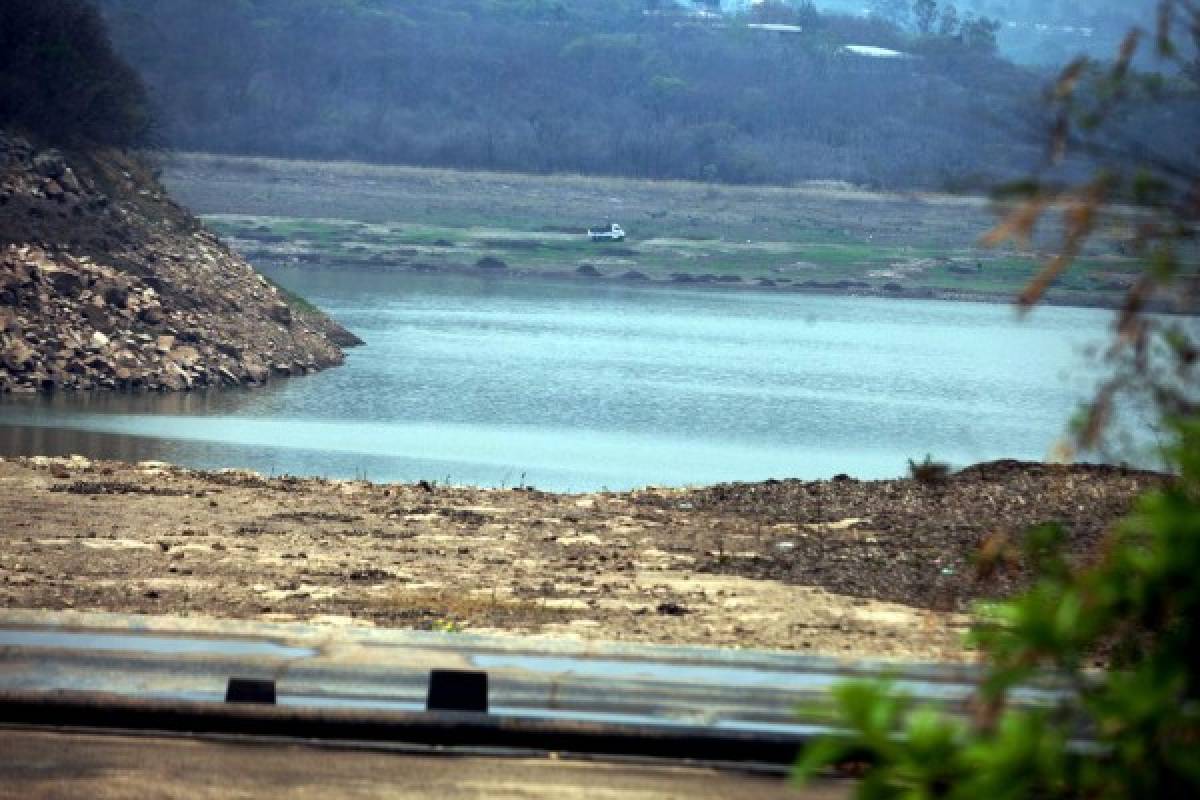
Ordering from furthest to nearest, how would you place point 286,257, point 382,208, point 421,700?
point 382,208
point 286,257
point 421,700

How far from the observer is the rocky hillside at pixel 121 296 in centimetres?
3666

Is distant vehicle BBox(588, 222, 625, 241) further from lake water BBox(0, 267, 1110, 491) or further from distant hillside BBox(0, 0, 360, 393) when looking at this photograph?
distant hillside BBox(0, 0, 360, 393)

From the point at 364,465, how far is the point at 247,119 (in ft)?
253

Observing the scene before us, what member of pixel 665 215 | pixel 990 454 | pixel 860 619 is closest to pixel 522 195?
pixel 665 215

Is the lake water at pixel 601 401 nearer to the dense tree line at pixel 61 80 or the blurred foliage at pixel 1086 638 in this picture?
the blurred foliage at pixel 1086 638

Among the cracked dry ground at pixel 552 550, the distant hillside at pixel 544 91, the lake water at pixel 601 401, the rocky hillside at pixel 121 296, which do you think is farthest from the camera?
the distant hillside at pixel 544 91

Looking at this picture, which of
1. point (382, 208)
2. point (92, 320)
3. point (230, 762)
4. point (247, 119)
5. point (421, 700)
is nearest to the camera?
point (230, 762)

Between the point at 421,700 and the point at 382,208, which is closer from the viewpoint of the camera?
the point at 421,700

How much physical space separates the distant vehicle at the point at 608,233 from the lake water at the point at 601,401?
1564 cm

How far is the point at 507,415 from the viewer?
35250mm

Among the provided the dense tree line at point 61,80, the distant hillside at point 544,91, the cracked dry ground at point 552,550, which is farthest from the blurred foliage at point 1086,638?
the distant hillside at point 544,91

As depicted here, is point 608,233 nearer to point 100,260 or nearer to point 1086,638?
point 100,260

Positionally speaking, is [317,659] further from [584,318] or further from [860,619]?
[584,318]

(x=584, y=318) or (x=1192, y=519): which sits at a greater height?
(x=1192, y=519)
